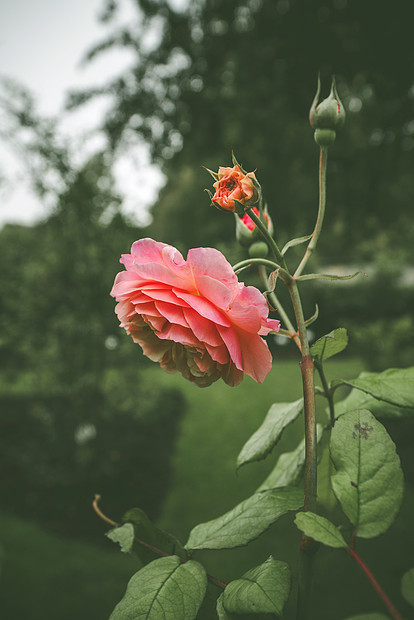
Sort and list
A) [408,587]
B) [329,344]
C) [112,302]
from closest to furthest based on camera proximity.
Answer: [408,587], [329,344], [112,302]

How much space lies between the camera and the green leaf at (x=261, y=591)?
1.13ft

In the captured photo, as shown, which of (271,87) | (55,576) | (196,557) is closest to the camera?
(196,557)

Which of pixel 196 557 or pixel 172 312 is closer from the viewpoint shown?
pixel 172 312

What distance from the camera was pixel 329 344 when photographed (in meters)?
0.46

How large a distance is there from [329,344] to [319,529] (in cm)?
18

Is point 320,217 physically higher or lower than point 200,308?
higher

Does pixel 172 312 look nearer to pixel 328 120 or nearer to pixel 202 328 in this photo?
pixel 202 328

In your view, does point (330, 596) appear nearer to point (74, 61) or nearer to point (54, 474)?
point (54, 474)

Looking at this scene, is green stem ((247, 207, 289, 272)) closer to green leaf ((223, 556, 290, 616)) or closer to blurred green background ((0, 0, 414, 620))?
green leaf ((223, 556, 290, 616))

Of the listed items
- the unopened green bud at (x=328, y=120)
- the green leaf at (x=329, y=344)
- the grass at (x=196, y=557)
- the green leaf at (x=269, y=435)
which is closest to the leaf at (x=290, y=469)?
the green leaf at (x=269, y=435)

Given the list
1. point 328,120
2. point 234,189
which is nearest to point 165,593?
point 234,189

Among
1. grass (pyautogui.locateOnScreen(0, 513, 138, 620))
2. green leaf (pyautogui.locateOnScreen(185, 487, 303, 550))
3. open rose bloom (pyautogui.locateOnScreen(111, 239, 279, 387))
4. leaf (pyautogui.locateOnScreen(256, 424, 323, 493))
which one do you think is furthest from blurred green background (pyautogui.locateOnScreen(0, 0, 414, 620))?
open rose bloom (pyautogui.locateOnScreen(111, 239, 279, 387))

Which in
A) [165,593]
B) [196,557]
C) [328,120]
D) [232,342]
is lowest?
[196,557]

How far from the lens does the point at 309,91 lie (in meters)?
3.58
